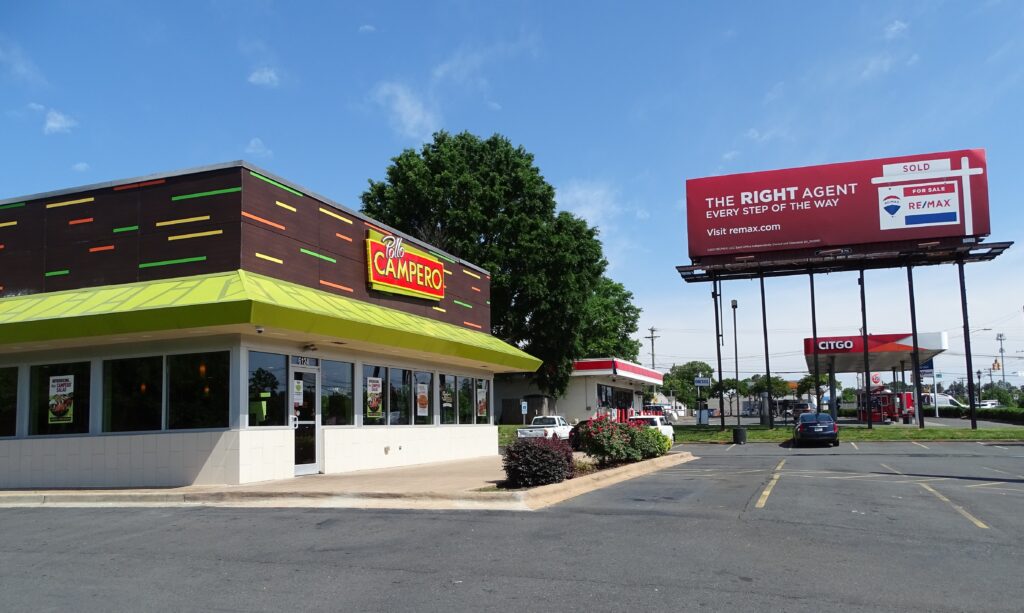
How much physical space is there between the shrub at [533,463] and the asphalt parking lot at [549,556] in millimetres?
890

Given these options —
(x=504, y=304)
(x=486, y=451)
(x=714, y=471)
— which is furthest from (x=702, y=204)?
(x=714, y=471)

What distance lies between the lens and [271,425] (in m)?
16.8

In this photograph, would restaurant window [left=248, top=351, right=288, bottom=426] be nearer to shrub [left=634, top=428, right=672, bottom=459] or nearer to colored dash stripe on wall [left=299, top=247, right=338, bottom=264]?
colored dash stripe on wall [left=299, top=247, right=338, bottom=264]

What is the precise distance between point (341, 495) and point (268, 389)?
427cm

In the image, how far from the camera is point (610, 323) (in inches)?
2347

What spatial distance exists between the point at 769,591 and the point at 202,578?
5512 mm

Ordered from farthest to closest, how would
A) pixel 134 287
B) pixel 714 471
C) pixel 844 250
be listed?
pixel 844 250 < pixel 714 471 < pixel 134 287

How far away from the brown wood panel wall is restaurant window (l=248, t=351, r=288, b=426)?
1840 millimetres

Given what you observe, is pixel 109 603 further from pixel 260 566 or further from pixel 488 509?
pixel 488 509

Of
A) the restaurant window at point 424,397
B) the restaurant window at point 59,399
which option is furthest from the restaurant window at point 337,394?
the restaurant window at point 59,399

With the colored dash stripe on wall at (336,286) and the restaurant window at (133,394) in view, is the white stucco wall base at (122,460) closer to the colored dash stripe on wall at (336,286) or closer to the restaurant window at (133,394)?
the restaurant window at (133,394)

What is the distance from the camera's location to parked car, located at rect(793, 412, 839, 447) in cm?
3362

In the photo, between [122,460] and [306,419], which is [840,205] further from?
[122,460]

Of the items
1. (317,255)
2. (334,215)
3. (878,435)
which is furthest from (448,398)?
(878,435)
